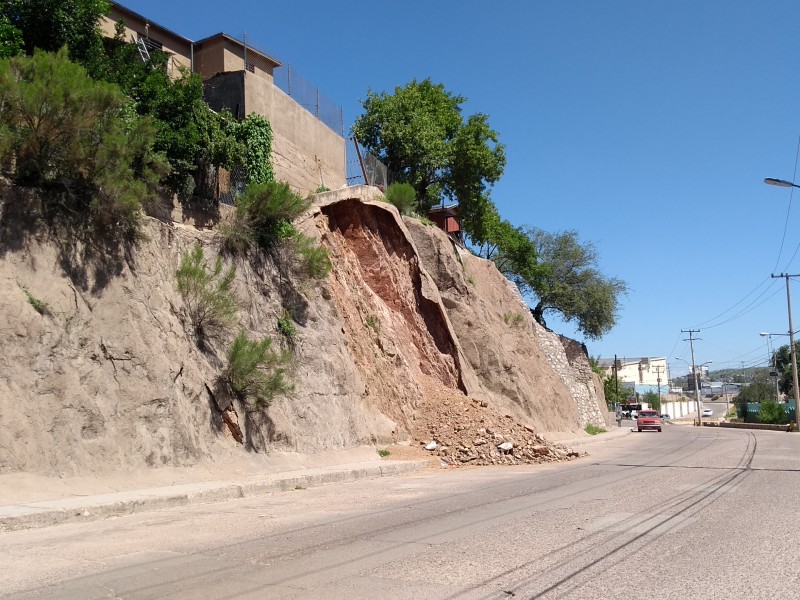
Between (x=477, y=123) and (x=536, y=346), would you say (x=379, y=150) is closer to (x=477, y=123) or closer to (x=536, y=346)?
(x=477, y=123)

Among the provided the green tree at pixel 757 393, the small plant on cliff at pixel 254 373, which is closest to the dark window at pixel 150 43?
the small plant on cliff at pixel 254 373

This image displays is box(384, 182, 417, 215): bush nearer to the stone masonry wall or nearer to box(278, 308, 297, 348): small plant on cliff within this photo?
box(278, 308, 297, 348): small plant on cliff

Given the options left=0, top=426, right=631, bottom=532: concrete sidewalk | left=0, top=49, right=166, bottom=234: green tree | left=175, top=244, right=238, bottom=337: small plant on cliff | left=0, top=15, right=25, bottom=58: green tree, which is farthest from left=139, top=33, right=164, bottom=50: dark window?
left=0, top=426, right=631, bottom=532: concrete sidewalk

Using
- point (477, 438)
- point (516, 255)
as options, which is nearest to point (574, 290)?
point (516, 255)

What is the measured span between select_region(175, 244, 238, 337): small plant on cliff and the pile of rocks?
305 inches

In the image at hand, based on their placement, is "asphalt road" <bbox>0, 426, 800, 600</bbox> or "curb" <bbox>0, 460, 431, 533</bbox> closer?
"asphalt road" <bbox>0, 426, 800, 600</bbox>

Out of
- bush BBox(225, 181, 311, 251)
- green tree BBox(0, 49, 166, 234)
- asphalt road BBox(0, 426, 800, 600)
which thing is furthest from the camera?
bush BBox(225, 181, 311, 251)

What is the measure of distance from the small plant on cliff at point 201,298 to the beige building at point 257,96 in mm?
7022

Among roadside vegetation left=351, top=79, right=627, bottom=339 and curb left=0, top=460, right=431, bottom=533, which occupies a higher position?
roadside vegetation left=351, top=79, right=627, bottom=339

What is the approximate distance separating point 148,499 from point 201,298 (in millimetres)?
5750

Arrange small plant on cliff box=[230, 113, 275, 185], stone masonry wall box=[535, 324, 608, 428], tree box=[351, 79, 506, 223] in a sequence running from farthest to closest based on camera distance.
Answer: stone masonry wall box=[535, 324, 608, 428]
tree box=[351, 79, 506, 223]
small plant on cliff box=[230, 113, 275, 185]

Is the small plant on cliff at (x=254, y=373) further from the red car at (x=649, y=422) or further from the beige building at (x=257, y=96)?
the red car at (x=649, y=422)

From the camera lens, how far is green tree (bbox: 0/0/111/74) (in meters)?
16.2

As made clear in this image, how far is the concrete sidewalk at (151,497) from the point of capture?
935 cm
